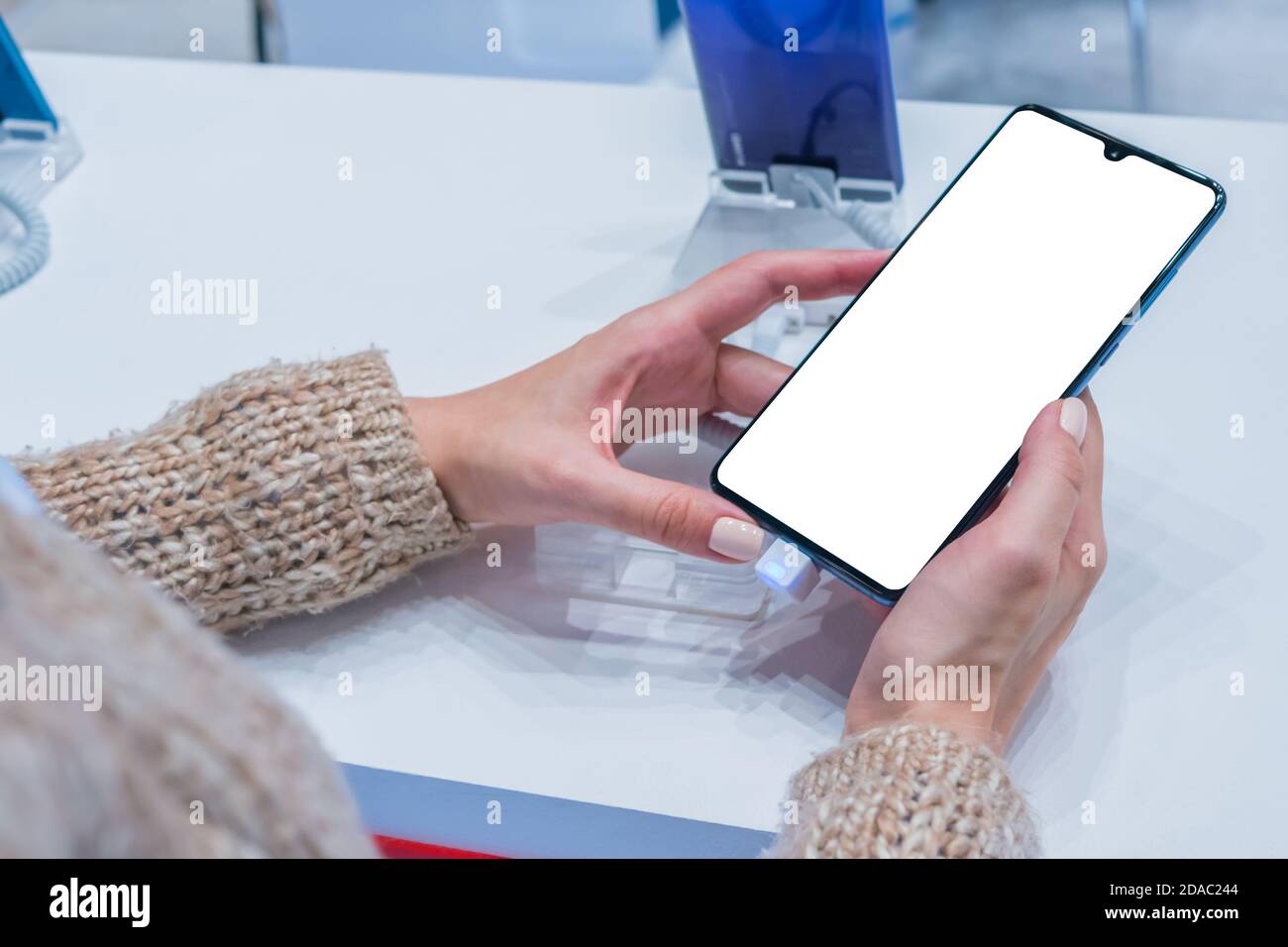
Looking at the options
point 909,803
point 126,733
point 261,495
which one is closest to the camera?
point 126,733

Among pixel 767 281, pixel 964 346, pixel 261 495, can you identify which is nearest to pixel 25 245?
pixel 261 495

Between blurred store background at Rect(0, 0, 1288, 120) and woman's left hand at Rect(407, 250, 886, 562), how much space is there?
1.77 ft

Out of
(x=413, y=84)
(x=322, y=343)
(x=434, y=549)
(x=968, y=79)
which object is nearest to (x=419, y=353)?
(x=322, y=343)

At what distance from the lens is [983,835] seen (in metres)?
0.42

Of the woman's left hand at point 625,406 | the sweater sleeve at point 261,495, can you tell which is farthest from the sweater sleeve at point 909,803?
the sweater sleeve at point 261,495

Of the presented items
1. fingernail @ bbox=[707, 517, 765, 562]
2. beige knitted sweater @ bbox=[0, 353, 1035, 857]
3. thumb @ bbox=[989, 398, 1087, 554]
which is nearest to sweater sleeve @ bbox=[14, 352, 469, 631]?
beige knitted sweater @ bbox=[0, 353, 1035, 857]

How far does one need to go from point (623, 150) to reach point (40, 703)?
26.9 inches

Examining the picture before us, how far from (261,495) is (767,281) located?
0.27 meters

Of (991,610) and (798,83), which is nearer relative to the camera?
(991,610)

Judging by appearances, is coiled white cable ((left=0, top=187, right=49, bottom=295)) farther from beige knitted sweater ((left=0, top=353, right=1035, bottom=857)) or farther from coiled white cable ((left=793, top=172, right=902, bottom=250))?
coiled white cable ((left=793, top=172, right=902, bottom=250))

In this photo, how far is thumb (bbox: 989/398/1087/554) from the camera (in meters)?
0.48

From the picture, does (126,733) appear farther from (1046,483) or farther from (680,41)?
(680,41)

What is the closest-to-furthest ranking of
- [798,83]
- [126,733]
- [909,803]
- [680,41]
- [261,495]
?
1. [126,733]
2. [909,803]
3. [261,495]
4. [798,83]
5. [680,41]

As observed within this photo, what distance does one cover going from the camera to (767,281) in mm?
621
